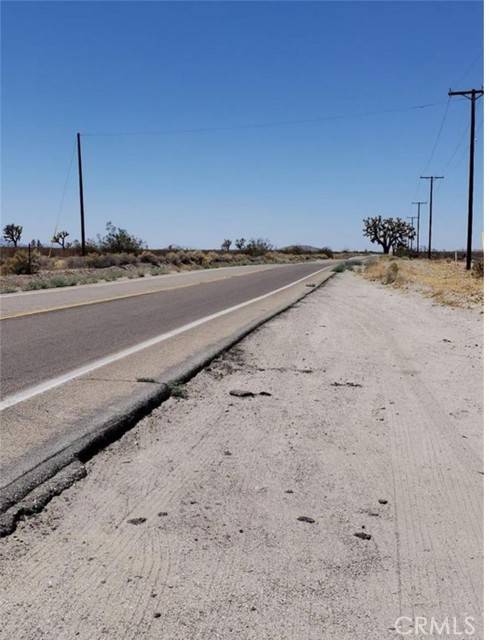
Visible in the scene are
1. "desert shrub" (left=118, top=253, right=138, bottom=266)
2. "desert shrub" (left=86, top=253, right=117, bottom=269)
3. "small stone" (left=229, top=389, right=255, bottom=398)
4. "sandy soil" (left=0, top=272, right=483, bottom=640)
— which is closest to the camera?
"sandy soil" (left=0, top=272, right=483, bottom=640)

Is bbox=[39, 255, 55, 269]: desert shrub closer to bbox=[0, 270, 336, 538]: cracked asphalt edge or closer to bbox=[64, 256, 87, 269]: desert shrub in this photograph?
bbox=[64, 256, 87, 269]: desert shrub

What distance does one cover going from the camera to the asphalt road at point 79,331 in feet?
25.3

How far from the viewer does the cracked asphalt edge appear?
12.4 feet

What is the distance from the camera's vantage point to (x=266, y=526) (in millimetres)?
3672

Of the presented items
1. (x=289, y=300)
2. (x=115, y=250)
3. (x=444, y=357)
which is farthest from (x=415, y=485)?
(x=115, y=250)

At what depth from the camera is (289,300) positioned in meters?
19.0

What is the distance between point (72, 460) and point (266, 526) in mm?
1630

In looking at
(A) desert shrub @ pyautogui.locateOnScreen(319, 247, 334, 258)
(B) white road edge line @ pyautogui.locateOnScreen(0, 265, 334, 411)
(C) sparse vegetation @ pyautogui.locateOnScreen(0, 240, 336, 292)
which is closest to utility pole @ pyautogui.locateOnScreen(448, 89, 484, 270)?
(C) sparse vegetation @ pyautogui.locateOnScreen(0, 240, 336, 292)

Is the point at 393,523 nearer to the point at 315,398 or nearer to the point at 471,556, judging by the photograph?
the point at 471,556

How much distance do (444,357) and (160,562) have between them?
23.1ft

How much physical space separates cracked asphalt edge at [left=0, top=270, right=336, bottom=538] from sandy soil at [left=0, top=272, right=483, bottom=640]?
A: 0.10 m

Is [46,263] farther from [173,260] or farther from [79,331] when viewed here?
[79,331]

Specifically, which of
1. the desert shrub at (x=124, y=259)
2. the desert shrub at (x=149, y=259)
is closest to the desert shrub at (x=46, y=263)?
the desert shrub at (x=124, y=259)

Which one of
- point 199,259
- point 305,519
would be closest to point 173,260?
point 199,259
